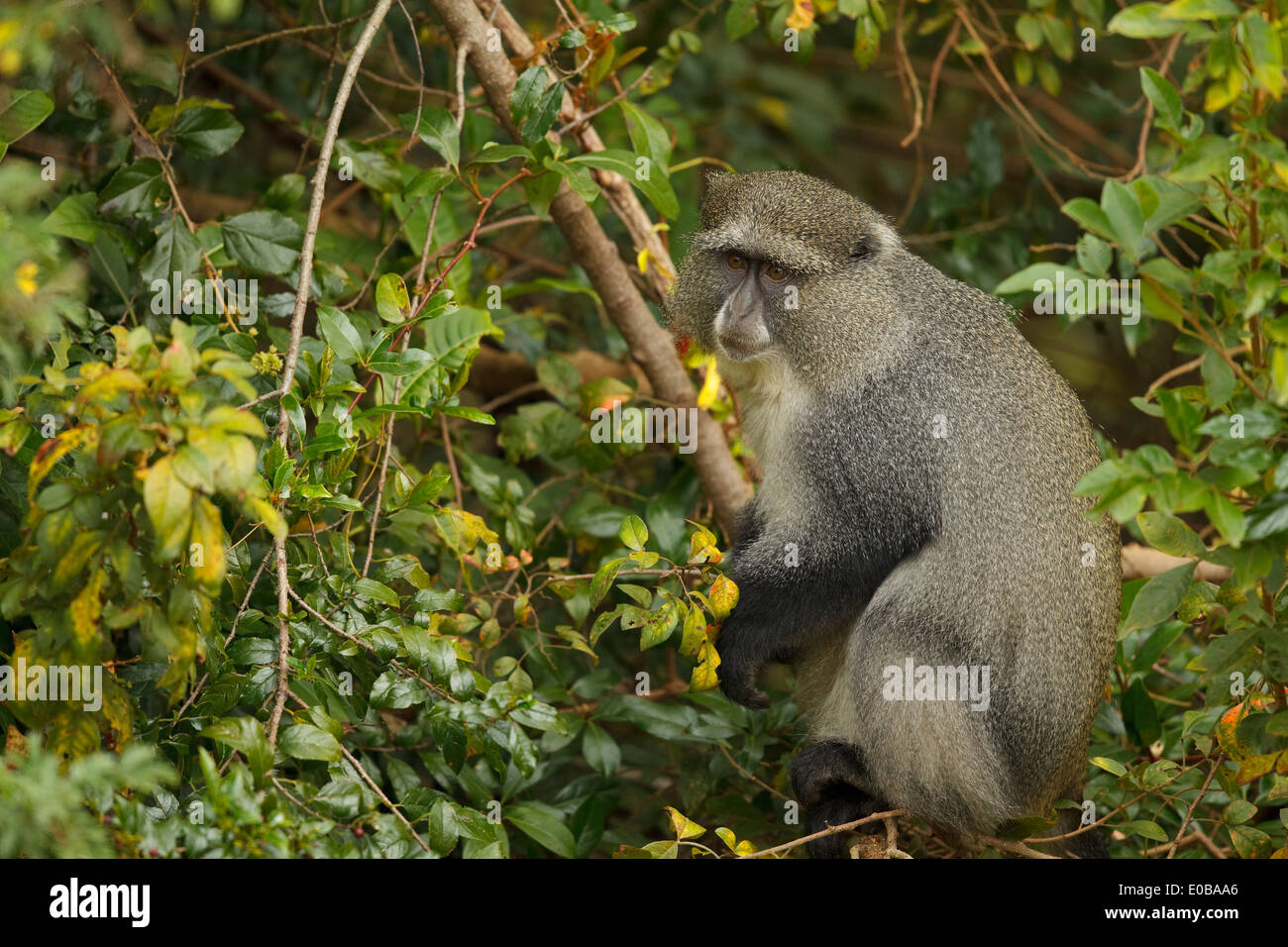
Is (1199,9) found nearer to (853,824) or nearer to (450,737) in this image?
(853,824)

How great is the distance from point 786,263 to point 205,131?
2714mm

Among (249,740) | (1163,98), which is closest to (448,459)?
(249,740)

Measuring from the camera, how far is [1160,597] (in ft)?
12.5

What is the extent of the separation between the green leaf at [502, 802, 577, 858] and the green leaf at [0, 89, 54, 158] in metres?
3.26

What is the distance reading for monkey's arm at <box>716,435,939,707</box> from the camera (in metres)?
5.00

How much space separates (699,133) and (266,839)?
772 cm

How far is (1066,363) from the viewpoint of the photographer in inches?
418

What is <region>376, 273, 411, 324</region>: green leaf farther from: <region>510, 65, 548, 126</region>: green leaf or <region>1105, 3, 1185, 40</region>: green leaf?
<region>1105, 3, 1185, 40</region>: green leaf

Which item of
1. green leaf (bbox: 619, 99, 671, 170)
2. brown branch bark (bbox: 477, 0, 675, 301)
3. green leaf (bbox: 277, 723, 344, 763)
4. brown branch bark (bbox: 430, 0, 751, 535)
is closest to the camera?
green leaf (bbox: 277, 723, 344, 763)

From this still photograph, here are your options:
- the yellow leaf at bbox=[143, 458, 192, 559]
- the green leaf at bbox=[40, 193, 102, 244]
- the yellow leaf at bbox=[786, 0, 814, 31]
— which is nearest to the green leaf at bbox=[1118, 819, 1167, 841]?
the yellow leaf at bbox=[143, 458, 192, 559]

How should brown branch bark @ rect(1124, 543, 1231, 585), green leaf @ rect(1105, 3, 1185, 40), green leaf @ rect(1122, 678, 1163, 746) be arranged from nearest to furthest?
green leaf @ rect(1105, 3, 1185, 40)
green leaf @ rect(1122, 678, 1163, 746)
brown branch bark @ rect(1124, 543, 1231, 585)

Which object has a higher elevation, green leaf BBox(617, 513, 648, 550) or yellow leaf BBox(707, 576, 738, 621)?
green leaf BBox(617, 513, 648, 550)

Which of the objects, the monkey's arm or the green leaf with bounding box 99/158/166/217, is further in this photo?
the green leaf with bounding box 99/158/166/217

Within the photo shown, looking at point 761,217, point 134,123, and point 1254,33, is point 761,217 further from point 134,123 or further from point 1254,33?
point 134,123
